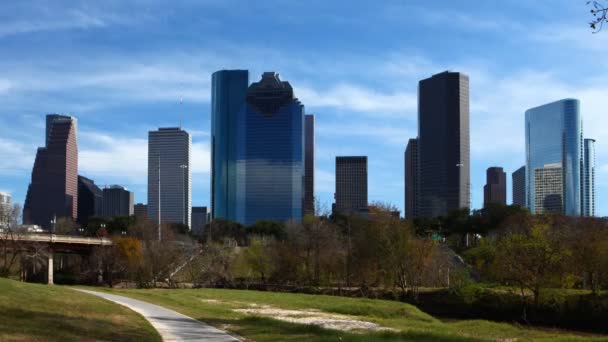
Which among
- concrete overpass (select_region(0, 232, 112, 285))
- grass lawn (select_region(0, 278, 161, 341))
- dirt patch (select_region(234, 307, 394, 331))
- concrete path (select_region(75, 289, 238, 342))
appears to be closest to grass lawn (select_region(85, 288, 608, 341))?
dirt patch (select_region(234, 307, 394, 331))

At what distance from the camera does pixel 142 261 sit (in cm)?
8175

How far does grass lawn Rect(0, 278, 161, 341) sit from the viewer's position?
20938mm

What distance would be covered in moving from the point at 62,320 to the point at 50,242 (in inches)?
2879

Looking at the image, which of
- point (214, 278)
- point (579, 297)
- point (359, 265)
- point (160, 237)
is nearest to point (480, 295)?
point (579, 297)

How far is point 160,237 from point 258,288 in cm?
2796

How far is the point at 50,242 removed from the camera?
9338 centimetres

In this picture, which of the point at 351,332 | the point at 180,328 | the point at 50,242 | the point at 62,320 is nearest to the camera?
the point at 62,320

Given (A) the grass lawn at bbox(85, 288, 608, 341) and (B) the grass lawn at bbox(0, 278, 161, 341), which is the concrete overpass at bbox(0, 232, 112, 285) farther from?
(B) the grass lawn at bbox(0, 278, 161, 341)

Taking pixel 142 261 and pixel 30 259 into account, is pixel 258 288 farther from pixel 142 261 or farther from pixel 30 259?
pixel 30 259

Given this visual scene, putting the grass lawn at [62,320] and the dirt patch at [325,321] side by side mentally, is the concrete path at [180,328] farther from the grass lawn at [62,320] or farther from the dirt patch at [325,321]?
the dirt patch at [325,321]

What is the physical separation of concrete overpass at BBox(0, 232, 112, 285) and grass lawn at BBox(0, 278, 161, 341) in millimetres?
53050

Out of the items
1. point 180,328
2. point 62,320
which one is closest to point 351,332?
point 180,328

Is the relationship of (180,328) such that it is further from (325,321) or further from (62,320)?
(325,321)

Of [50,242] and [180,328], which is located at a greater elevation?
[50,242]
